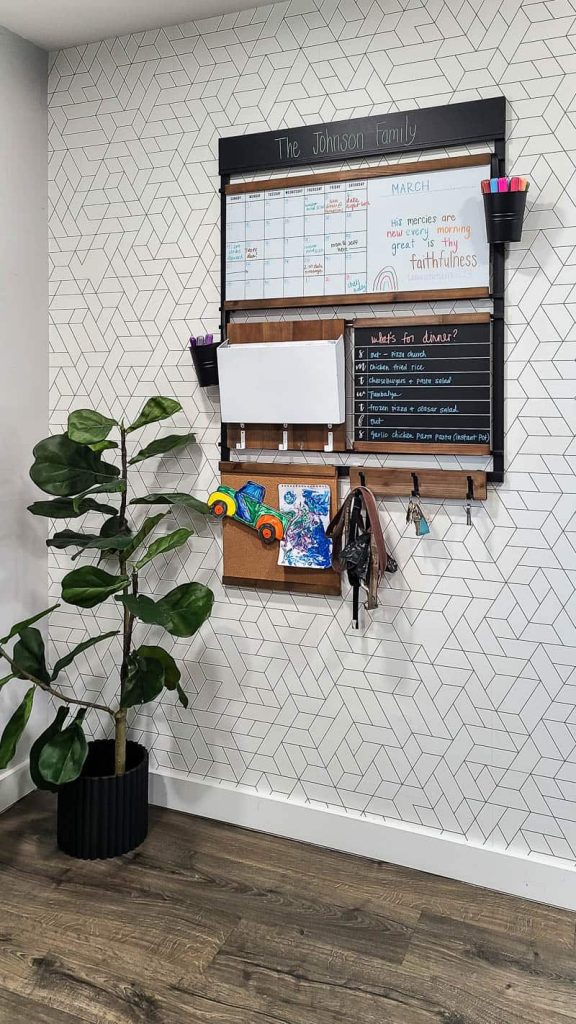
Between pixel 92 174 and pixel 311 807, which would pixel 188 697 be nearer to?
pixel 311 807

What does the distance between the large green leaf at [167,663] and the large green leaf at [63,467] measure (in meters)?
0.56

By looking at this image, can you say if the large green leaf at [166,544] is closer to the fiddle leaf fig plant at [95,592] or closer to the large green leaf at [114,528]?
the fiddle leaf fig plant at [95,592]

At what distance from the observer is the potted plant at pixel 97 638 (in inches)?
86.4

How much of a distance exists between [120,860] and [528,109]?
2.44 m

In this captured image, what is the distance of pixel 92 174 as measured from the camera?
8.59 ft

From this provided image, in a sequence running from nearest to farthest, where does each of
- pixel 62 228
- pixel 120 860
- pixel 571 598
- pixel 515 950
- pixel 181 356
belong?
pixel 515 950
pixel 571 598
pixel 120 860
pixel 181 356
pixel 62 228

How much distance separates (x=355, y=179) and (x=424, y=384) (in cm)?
63

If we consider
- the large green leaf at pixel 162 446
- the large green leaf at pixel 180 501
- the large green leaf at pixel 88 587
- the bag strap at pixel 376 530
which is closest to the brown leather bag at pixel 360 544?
the bag strap at pixel 376 530

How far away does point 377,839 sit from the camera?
2.35 m

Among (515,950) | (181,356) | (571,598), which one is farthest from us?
(181,356)

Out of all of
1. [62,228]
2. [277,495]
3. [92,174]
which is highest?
[92,174]

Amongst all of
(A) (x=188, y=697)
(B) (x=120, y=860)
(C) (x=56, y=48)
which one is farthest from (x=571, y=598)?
(C) (x=56, y=48)

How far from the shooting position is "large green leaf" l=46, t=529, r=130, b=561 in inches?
82.6

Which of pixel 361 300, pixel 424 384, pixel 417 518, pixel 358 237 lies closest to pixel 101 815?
pixel 417 518
